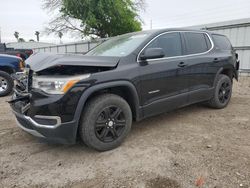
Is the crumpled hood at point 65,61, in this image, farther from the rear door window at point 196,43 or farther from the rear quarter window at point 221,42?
the rear quarter window at point 221,42

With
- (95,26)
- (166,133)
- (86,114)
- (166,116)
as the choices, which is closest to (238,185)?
(166,133)

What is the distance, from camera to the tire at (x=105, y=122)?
2848 millimetres

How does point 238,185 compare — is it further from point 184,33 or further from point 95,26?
point 95,26

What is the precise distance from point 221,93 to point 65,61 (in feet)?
12.0

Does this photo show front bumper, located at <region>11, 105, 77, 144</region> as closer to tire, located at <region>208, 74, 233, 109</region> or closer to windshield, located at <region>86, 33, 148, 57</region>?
windshield, located at <region>86, 33, 148, 57</region>

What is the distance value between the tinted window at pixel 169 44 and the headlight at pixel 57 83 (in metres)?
1.49

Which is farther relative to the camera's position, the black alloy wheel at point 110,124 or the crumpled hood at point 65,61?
the black alloy wheel at point 110,124

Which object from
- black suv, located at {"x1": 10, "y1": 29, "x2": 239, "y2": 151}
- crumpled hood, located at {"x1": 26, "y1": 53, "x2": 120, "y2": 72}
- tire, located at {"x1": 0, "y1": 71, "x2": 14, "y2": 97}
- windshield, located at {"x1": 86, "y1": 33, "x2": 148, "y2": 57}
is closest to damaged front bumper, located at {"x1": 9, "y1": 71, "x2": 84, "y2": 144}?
black suv, located at {"x1": 10, "y1": 29, "x2": 239, "y2": 151}

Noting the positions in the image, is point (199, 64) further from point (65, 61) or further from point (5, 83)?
point (5, 83)

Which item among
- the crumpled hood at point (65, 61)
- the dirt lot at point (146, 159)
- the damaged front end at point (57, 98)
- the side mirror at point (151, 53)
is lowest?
the dirt lot at point (146, 159)

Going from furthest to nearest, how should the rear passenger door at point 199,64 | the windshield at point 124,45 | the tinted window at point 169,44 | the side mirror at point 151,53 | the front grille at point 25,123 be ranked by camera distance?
the rear passenger door at point 199,64
the tinted window at point 169,44
the windshield at point 124,45
the side mirror at point 151,53
the front grille at point 25,123

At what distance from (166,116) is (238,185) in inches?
90.7

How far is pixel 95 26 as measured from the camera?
839 inches

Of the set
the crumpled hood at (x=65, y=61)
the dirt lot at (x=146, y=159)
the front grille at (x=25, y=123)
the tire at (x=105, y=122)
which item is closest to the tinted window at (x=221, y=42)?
the dirt lot at (x=146, y=159)
